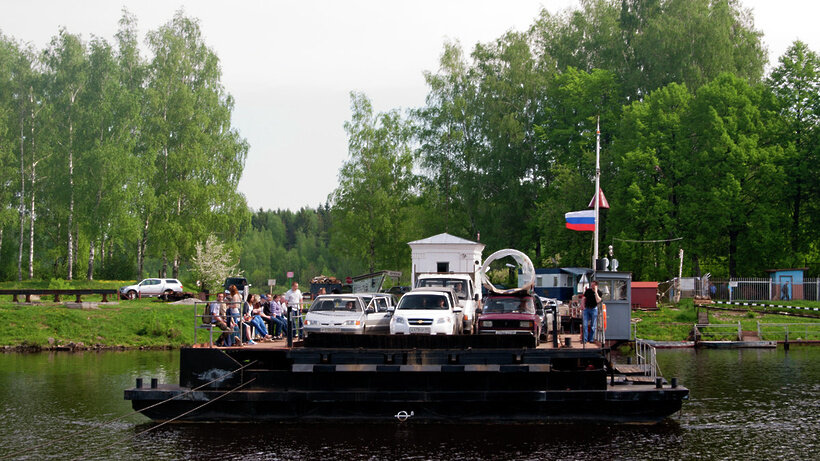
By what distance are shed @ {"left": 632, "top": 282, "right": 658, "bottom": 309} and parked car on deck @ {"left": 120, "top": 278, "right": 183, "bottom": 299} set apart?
3231cm

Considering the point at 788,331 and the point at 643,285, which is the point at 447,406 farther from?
the point at 643,285

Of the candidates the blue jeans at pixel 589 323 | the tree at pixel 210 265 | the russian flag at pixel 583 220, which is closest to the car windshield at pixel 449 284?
the russian flag at pixel 583 220

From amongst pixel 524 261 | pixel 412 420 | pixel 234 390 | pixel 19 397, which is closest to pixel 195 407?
pixel 234 390

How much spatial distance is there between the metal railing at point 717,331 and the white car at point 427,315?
22.2 meters

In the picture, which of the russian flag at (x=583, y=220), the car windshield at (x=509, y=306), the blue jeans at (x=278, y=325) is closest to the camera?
the car windshield at (x=509, y=306)

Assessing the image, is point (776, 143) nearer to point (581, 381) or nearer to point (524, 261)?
point (524, 261)

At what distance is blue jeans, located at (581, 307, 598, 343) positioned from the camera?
23016 millimetres

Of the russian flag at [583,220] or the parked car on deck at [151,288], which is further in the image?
the parked car on deck at [151,288]

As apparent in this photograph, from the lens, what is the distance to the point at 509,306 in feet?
81.3

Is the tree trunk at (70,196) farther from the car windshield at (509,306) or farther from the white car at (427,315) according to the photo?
the car windshield at (509,306)

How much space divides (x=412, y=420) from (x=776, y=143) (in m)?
48.4

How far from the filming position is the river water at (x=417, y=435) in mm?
17625

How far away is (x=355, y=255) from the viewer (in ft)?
254

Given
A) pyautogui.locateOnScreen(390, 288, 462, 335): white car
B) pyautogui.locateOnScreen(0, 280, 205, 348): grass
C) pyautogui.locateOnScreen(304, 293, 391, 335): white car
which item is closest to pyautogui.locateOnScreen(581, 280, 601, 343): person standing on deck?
pyautogui.locateOnScreen(390, 288, 462, 335): white car
